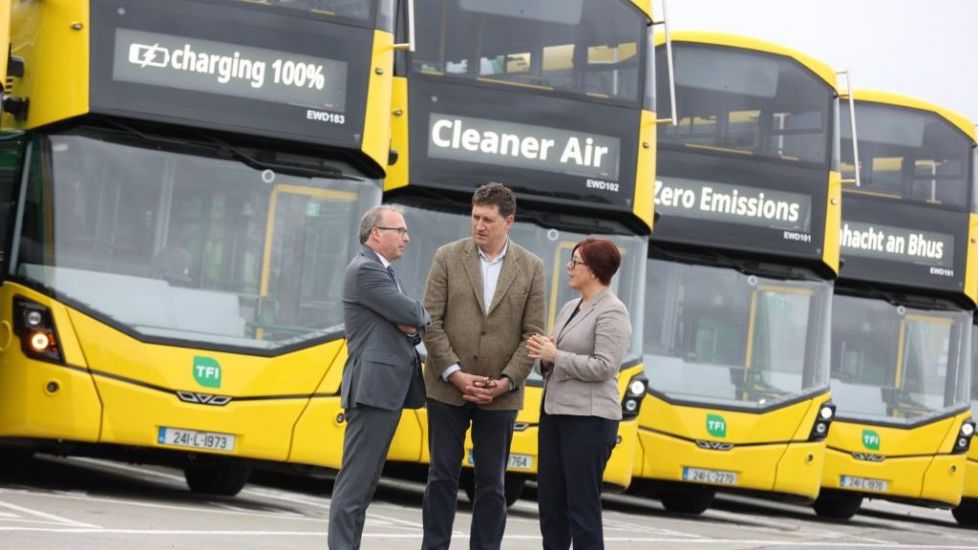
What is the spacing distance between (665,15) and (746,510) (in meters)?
7.79

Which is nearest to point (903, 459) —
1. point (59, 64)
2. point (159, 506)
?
point (159, 506)

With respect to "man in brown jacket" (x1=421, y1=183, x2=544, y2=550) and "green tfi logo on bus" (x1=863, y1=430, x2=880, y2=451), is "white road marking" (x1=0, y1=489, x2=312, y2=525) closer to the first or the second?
"man in brown jacket" (x1=421, y1=183, x2=544, y2=550)

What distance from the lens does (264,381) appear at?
13047 mm

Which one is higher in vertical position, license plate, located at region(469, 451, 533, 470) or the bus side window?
the bus side window

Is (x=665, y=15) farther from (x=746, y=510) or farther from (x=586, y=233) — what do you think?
(x=746, y=510)

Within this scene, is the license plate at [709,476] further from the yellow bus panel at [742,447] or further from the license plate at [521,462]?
the license plate at [521,462]

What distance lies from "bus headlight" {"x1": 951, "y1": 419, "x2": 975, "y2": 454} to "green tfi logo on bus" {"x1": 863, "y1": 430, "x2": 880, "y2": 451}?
92cm

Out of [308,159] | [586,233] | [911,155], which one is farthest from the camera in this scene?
[911,155]

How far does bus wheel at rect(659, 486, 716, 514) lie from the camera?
19.0 meters

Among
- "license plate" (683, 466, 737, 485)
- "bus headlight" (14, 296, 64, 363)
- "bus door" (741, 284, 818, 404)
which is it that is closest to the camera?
"bus headlight" (14, 296, 64, 363)

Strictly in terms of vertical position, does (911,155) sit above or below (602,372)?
above

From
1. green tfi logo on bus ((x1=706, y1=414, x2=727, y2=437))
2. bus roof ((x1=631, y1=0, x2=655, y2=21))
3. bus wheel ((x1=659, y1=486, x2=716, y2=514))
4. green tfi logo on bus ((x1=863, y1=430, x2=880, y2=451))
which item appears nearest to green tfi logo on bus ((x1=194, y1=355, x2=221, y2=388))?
bus roof ((x1=631, y1=0, x2=655, y2=21))

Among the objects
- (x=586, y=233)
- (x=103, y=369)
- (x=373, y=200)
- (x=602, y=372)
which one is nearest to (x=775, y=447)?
(x=586, y=233)

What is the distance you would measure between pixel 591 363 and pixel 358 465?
3.84ft
